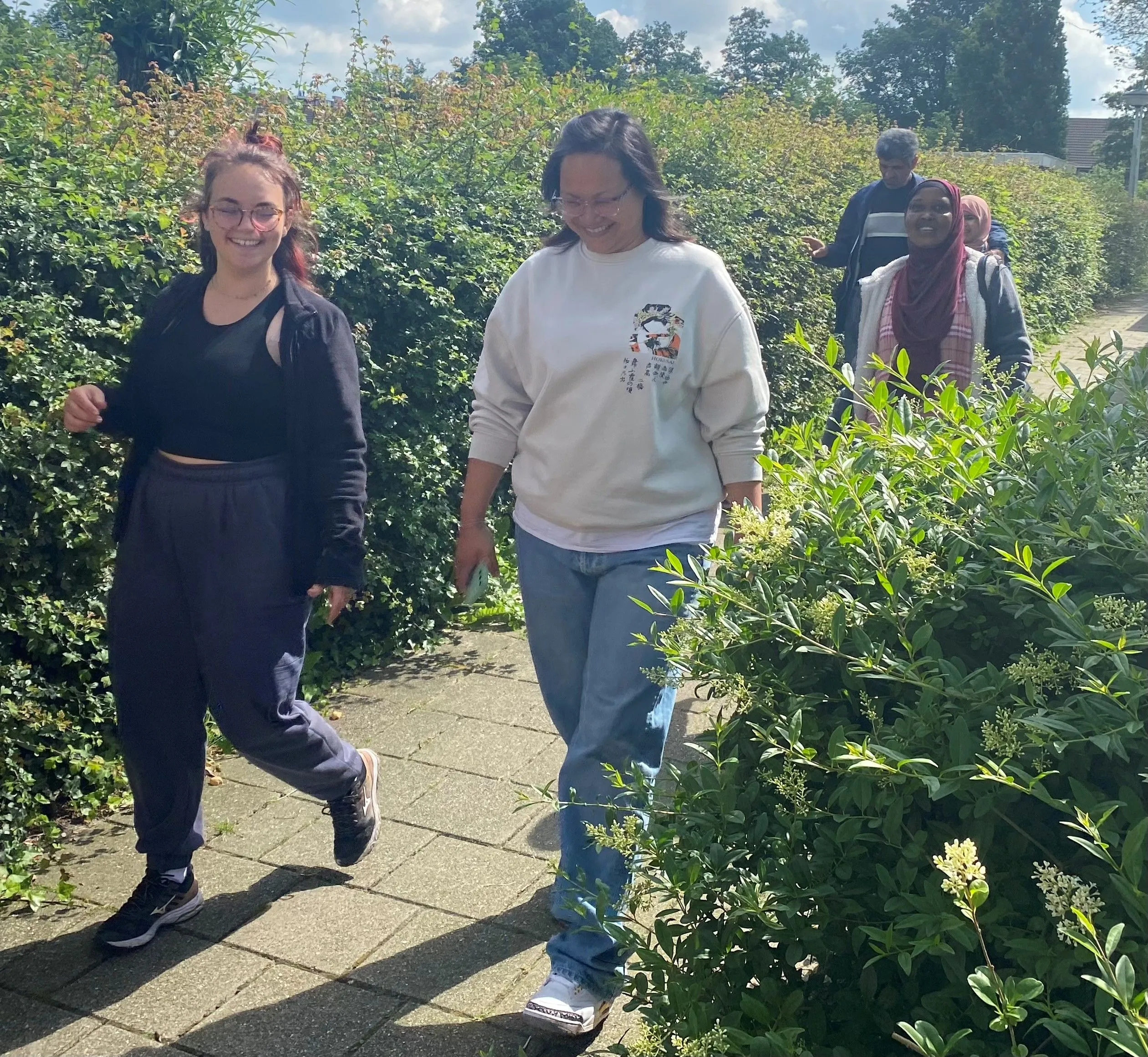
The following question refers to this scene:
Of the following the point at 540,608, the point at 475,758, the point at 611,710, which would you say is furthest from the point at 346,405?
the point at 475,758

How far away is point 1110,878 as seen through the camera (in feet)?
4.95

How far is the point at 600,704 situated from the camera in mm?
3035

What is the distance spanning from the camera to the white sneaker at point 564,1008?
2.87 metres

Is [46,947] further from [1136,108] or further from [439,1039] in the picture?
[1136,108]

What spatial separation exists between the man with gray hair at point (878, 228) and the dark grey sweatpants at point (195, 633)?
13.2ft

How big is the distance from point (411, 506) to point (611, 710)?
2.54m

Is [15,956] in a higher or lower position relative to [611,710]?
lower

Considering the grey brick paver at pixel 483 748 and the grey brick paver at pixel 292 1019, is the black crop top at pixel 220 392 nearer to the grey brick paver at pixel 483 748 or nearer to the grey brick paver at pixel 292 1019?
the grey brick paver at pixel 292 1019

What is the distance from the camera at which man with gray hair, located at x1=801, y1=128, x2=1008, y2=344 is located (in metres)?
6.60

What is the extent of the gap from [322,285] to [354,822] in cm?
228

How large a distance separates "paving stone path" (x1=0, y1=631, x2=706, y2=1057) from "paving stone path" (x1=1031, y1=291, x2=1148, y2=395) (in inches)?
284

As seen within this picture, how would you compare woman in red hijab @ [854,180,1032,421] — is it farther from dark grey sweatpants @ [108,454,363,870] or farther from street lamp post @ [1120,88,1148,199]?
street lamp post @ [1120,88,1148,199]

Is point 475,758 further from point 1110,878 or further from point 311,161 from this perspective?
point 311,161

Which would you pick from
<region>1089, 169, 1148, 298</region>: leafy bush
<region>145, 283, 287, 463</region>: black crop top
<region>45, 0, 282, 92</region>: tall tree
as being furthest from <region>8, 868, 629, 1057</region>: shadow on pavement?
<region>1089, 169, 1148, 298</region>: leafy bush
